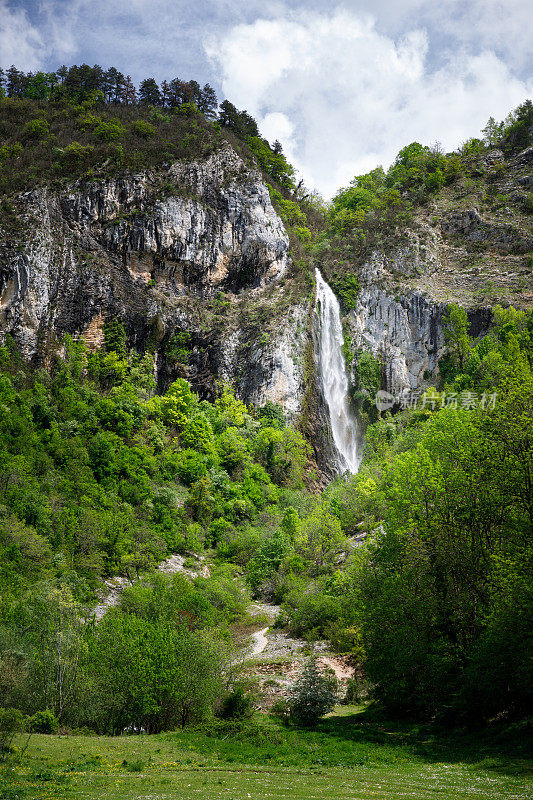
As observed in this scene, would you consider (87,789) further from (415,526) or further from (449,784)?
(415,526)

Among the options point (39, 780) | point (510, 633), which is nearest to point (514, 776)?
point (510, 633)

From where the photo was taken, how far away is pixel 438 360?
82500 millimetres

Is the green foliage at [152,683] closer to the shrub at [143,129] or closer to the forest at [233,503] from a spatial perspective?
the forest at [233,503]

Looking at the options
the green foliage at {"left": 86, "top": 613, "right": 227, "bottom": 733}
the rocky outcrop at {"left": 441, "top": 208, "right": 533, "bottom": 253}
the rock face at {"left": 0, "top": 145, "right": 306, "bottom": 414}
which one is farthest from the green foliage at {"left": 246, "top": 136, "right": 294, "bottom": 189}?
the green foliage at {"left": 86, "top": 613, "right": 227, "bottom": 733}

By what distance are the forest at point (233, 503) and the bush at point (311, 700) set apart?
87.3 inches

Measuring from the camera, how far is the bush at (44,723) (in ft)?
77.9

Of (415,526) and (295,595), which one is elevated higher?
(415,526)

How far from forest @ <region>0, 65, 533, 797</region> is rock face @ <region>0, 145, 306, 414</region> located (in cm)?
258

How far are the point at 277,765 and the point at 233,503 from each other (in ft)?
143

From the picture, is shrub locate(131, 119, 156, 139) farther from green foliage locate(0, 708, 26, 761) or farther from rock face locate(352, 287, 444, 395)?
green foliage locate(0, 708, 26, 761)

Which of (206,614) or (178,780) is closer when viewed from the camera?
(178,780)

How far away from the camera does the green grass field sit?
44.2ft

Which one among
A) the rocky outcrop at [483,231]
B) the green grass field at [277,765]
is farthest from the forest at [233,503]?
the rocky outcrop at [483,231]

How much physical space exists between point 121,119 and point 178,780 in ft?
305
